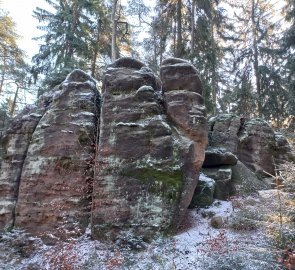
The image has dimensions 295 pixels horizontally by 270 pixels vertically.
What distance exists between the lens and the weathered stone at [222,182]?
29.8 feet

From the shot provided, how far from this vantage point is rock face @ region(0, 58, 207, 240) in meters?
7.07

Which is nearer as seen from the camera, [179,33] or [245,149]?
[245,149]

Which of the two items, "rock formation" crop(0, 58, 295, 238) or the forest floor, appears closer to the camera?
the forest floor

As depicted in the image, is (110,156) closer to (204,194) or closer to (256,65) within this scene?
(204,194)

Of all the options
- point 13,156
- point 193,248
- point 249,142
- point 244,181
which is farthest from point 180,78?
point 13,156

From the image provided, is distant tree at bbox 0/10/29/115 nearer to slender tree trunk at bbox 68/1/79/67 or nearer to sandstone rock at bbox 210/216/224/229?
slender tree trunk at bbox 68/1/79/67

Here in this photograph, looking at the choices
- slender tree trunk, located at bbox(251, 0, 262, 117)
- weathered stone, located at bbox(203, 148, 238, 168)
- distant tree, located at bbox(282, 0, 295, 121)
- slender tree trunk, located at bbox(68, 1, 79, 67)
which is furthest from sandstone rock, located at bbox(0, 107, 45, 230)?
slender tree trunk, located at bbox(251, 0, 262, 117)

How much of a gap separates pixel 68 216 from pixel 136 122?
3097 mm

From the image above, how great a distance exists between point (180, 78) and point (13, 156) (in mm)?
5656

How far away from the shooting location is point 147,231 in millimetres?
6695

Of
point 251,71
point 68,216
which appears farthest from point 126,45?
point 68,216

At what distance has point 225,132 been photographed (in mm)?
12055

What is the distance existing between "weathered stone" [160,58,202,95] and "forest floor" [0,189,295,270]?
12.6ft

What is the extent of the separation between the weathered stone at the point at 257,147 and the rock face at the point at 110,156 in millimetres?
4727
